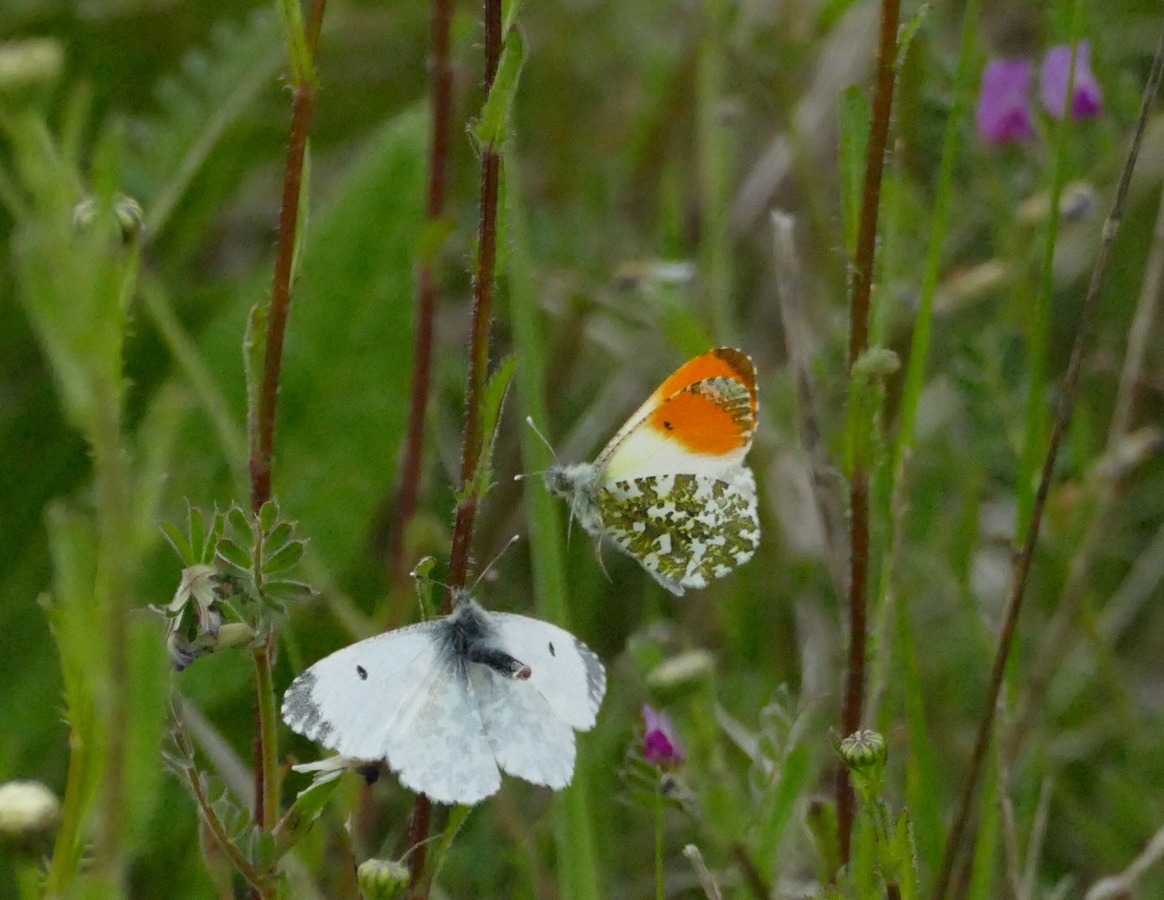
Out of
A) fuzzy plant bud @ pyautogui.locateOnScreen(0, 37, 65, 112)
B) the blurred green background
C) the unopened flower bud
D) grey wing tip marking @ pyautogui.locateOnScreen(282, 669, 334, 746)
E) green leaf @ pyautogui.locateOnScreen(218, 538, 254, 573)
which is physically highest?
fuzzy plant bud @ pyautogui.locateOnScreen(0, 37, 65, 112)

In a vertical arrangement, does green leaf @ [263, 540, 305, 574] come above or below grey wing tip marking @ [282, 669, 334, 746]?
above

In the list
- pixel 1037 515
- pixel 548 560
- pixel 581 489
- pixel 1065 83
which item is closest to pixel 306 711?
pixel 548 560

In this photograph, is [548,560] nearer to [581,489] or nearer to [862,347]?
[581,489]

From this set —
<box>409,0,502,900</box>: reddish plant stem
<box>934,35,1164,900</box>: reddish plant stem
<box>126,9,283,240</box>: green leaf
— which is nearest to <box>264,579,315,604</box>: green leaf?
<box>409,0,502,900</box>: reddish plant stem

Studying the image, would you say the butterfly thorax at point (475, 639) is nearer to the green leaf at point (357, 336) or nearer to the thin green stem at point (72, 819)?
the thin green stem at point (72, 819)

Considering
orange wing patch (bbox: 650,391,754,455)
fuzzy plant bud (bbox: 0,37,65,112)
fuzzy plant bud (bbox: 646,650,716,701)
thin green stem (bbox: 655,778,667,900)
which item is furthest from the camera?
orange wing patch (bbox: 650,391,754,455)

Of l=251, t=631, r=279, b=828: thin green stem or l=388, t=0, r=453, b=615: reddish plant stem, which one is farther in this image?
l=388, t=0, r=453, b=615: reddish plant stem

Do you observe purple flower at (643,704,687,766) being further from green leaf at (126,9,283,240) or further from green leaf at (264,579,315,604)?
green leaf at (126,9,283,240)

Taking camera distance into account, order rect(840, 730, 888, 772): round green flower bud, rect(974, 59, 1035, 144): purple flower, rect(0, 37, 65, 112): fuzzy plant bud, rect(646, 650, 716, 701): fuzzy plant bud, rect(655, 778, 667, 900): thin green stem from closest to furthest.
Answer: rect(0, 37, 65, 112): fuzzy plant bud < rect(840, 730, 888, 772): round green flower bud < rect(655, 778, 667, 900): thin green stem < rect(646, 650, 716, 701): fuzzy plant bud < rect(974, 59, 1035, 144): purple flower
